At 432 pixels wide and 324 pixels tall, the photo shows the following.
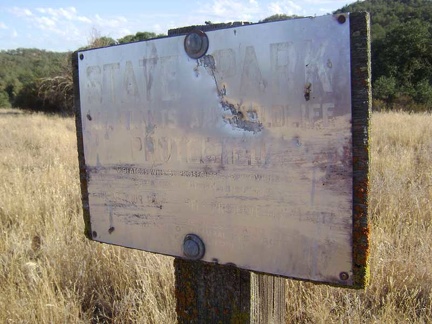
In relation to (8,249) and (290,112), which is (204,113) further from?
(8,249)

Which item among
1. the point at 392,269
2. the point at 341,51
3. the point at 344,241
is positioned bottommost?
the point at 392,269

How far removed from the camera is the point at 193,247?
1.13m

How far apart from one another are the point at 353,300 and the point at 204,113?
1.57m

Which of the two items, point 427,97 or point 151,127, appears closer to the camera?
point 151,127

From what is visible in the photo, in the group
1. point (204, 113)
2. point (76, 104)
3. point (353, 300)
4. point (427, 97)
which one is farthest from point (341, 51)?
point (427, 97)

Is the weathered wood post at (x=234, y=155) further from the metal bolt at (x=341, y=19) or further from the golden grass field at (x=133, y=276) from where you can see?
the golden grass field at (x=133, y=276)

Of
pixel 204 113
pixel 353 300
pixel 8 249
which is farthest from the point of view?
pixel 8 249

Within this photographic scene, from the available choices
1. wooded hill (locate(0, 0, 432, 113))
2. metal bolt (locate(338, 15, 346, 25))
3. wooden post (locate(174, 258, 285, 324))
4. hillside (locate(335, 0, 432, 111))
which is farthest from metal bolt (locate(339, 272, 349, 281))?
hillside (locate(335, 0, 432, 111))

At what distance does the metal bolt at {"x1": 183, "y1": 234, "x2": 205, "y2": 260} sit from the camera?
1.13m

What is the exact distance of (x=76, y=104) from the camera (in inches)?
53.4

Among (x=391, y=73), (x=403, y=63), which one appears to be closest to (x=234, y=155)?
(x=391, y=73)

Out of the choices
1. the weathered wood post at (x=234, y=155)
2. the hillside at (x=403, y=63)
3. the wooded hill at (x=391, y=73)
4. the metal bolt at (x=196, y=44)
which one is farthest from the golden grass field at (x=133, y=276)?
the hillside at (x=403, y=63)

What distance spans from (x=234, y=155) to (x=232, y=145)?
26mm

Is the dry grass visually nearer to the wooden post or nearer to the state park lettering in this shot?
the wooden post
